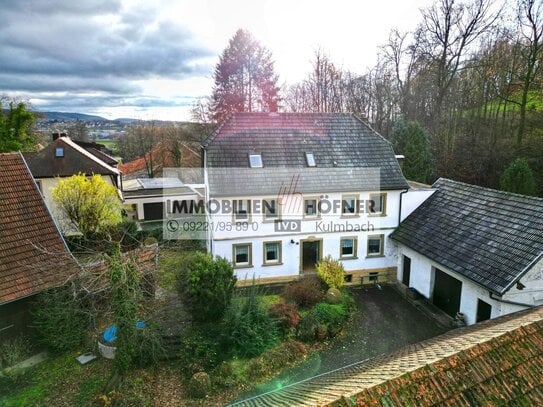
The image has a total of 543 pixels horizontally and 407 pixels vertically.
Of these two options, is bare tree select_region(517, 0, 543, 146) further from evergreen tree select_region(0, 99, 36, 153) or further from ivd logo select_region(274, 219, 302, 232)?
evergreen tree select_region(0, 99, 36, 153)

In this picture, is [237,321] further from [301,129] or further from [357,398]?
[301,129]

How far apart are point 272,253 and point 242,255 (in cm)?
157

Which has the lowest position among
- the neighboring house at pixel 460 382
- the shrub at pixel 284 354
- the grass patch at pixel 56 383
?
the shrub at pixel 284 354

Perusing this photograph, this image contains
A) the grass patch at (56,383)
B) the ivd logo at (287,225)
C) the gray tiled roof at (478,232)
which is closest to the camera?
the grass patch at (56,383)

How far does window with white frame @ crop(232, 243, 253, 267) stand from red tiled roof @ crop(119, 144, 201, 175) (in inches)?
934

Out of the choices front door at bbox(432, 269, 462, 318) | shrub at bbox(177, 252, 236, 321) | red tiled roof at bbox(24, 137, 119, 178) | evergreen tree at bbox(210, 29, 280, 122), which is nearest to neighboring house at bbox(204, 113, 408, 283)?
front door at bbox(432, 269, 462, 318)

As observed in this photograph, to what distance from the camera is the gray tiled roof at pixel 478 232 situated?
12.6 meters

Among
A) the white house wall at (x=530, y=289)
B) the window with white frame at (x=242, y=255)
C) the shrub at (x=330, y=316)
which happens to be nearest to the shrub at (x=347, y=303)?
the shrub at (x=330, y=316)

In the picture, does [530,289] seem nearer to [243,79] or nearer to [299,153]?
[299,153]

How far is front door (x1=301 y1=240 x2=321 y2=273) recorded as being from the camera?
61.8ft

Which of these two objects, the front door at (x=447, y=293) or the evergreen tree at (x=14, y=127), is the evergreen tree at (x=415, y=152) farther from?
the evergreen tree at (x=14, y=127)

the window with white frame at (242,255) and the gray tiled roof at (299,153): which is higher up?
the gray tiled roof at (299,153)

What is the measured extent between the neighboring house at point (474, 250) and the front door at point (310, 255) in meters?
4.25

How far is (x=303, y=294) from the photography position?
1590 centimetres
